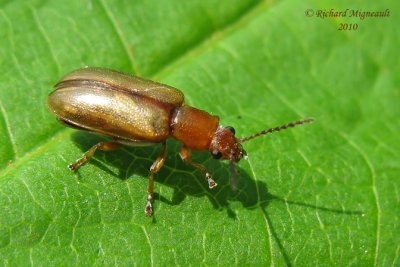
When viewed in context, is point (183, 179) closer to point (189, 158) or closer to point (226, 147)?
point (189, 158)

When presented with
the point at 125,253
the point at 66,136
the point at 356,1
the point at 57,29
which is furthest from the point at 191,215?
the point at 356,1

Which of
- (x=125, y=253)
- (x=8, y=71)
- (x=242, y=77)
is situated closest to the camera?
(x=125, y=253)

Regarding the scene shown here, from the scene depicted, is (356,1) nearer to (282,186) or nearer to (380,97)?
(380,97)

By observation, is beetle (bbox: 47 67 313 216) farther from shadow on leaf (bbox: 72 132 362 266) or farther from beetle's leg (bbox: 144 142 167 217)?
shadow on leaf (bbox: 72 132 362 266)

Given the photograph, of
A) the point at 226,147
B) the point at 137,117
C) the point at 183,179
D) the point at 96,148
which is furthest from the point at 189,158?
the point at 96,148

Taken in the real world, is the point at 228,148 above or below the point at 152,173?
below
